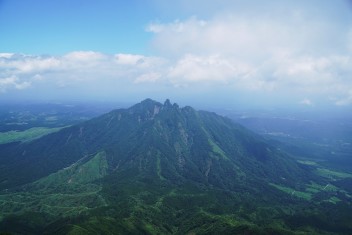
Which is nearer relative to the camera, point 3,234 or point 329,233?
point 3,234

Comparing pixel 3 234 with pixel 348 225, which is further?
pixel 348 225

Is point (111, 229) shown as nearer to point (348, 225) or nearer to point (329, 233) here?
point (329, 233)

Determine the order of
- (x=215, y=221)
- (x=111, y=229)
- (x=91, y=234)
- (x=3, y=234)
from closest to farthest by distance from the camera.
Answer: (x=3, y=234)
(x=91, y=234)
(x=111, y=229)
(x=215, y=221)

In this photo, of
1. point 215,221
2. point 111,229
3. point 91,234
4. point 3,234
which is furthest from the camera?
point 215,221

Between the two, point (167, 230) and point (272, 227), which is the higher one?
point (272, 227)

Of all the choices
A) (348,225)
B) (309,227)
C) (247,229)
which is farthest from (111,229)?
(348,225)

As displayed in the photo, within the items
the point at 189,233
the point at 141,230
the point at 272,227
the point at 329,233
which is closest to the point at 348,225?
the point at 329,233

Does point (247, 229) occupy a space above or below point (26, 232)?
above

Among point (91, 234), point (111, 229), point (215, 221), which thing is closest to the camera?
point (91, 234)

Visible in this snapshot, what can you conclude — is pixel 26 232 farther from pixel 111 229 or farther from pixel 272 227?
pixel 272 227

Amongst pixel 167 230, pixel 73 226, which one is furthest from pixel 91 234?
Result: pixel 167 230
